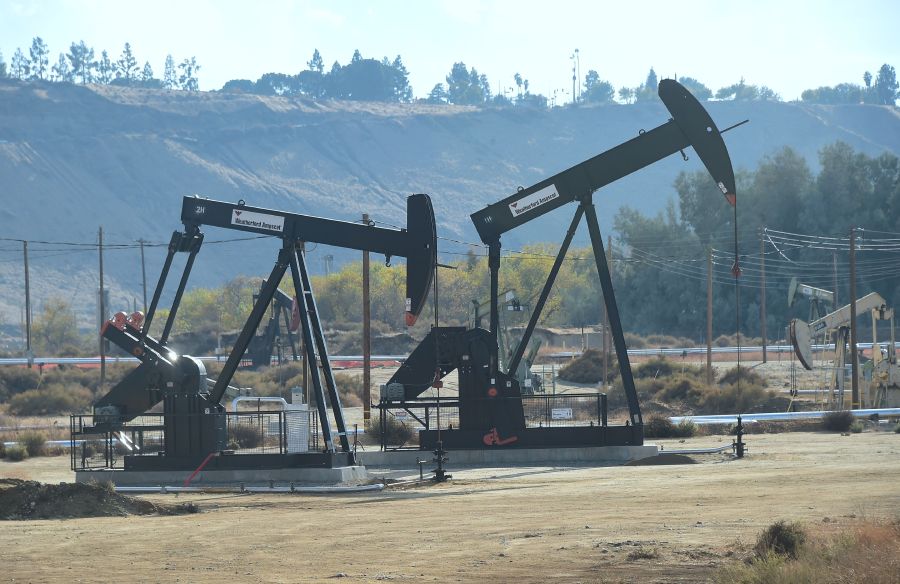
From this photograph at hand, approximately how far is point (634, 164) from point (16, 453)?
15.2 metres

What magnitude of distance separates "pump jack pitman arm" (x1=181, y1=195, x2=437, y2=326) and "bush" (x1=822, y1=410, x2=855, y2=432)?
1334cm

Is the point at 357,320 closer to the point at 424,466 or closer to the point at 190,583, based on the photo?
the point at 424,466

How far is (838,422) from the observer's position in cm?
3294

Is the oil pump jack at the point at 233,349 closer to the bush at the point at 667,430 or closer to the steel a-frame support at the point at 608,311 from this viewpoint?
the steel a-frame support at the point at 608,311

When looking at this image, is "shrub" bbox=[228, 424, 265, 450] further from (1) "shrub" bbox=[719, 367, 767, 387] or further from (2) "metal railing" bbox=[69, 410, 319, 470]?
(1) "shrub" bbox=[719, 367, 767, 387]

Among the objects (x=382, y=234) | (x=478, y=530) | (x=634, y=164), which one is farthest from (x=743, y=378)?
(x=478, y=530)

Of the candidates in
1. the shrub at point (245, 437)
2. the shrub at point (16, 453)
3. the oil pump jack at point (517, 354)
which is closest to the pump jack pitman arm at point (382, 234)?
the oil pump jack at point (517, 354)

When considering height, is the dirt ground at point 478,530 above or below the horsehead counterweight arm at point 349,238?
below

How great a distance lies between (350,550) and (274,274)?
380 inches

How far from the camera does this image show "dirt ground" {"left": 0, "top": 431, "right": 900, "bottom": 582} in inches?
537

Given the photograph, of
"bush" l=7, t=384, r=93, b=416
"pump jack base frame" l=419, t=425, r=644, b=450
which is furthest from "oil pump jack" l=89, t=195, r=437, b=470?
"bush" l=7, t=384, r=93, b=416

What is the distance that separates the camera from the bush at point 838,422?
32844 mm

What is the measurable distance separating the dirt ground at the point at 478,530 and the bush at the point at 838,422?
1001cm

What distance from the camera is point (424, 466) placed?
2612 cm
